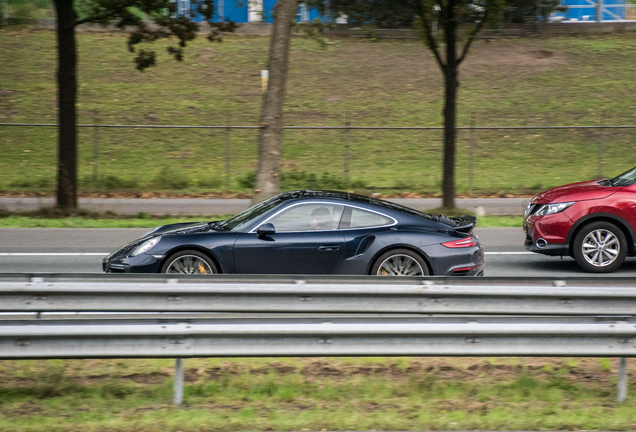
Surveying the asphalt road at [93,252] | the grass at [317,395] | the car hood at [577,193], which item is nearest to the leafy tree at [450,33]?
the asphalt road at [93,252]

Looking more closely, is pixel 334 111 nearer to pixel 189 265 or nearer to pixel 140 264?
pixel 189 265

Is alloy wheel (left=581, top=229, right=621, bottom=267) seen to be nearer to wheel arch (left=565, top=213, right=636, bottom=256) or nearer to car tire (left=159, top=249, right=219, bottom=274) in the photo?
wheel arch (left=565, top=213, right=636, bottom=256)

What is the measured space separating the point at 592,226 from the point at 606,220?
243 mm

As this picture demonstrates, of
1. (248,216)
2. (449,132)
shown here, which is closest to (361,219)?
(248,216)

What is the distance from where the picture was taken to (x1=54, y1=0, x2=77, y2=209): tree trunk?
1553 cm

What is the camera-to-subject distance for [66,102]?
15586mm

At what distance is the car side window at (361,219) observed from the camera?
8.00m

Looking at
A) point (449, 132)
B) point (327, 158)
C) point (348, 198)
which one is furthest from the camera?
point (327, 158)

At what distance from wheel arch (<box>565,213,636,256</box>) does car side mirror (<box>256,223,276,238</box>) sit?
4.75m

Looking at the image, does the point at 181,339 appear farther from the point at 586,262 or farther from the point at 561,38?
the point at 561,38

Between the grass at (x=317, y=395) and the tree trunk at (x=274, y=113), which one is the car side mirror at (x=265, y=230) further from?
the tree trunk at (x=274, y=113)

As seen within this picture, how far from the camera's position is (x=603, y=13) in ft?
130

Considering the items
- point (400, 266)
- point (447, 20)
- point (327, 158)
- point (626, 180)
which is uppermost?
point (447, 20)

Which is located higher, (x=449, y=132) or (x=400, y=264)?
(x=449, y=132)
